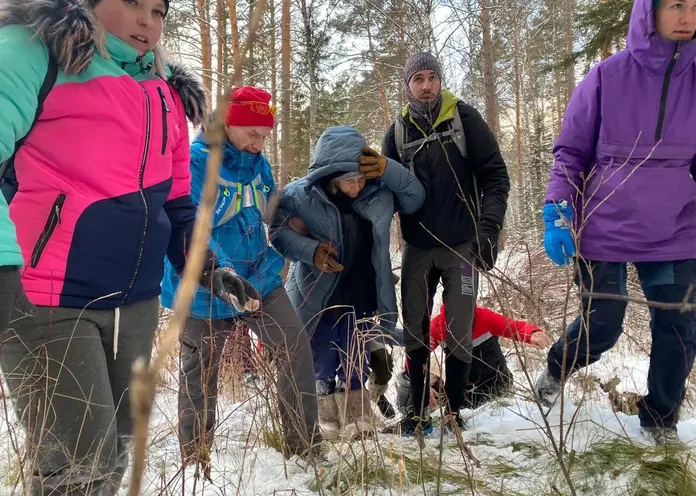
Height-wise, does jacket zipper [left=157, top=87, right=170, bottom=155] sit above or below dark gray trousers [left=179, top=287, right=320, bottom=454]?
above

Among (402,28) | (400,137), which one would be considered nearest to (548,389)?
(400,137)

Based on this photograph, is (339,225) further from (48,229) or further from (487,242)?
(48,229)

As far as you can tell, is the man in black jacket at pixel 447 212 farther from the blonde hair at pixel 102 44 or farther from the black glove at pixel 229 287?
the blonde hair at pixel 102 44

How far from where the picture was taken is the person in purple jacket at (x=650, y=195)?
6.64 ft

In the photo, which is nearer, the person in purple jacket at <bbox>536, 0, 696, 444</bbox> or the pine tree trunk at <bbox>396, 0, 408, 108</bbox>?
the person in purple jacket at <bbox>536, 0, 696, 444</bbox>

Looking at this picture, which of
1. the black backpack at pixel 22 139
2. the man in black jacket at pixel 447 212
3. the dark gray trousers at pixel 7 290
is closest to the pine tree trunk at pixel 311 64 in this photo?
the man in black jacket at pixel 447 212

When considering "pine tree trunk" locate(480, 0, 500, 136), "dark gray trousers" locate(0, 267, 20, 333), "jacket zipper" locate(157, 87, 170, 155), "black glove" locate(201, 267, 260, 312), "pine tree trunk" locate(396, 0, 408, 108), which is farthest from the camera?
"pine tree trunk" locate(396, 0, 408, 108)

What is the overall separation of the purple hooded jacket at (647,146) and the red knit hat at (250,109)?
4.59ft

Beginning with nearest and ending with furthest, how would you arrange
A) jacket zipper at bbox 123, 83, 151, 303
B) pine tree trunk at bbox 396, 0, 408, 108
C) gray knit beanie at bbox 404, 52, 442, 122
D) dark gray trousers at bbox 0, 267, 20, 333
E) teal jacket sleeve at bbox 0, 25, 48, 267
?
dark gray trousers at bbox 0, 267, 20, 333
teal jacket sleeve at bbox 0, 25, 48, 267
jacket zipper at bbox 123, 83, 151, 303
gray knit beanie at bbox 404, 52, 442, 122
pine tree trunk at bbox 396, 0, 408, 108

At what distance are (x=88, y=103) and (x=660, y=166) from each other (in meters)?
2.12

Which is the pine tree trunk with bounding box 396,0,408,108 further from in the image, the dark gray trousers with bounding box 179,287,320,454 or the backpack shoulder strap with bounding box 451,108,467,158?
the dark gray trousers with bounding box 179,287,320,454

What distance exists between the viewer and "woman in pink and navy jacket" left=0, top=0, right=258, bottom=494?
1282 millimetres

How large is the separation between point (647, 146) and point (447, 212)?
942 millimetres

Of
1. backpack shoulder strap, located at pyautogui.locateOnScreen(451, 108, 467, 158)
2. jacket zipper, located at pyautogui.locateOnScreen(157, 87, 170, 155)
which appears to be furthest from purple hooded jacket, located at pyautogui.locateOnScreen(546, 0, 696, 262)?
jacket zipper, located at pyautogui.locateOnScreen(157, 87, 170, 155)
